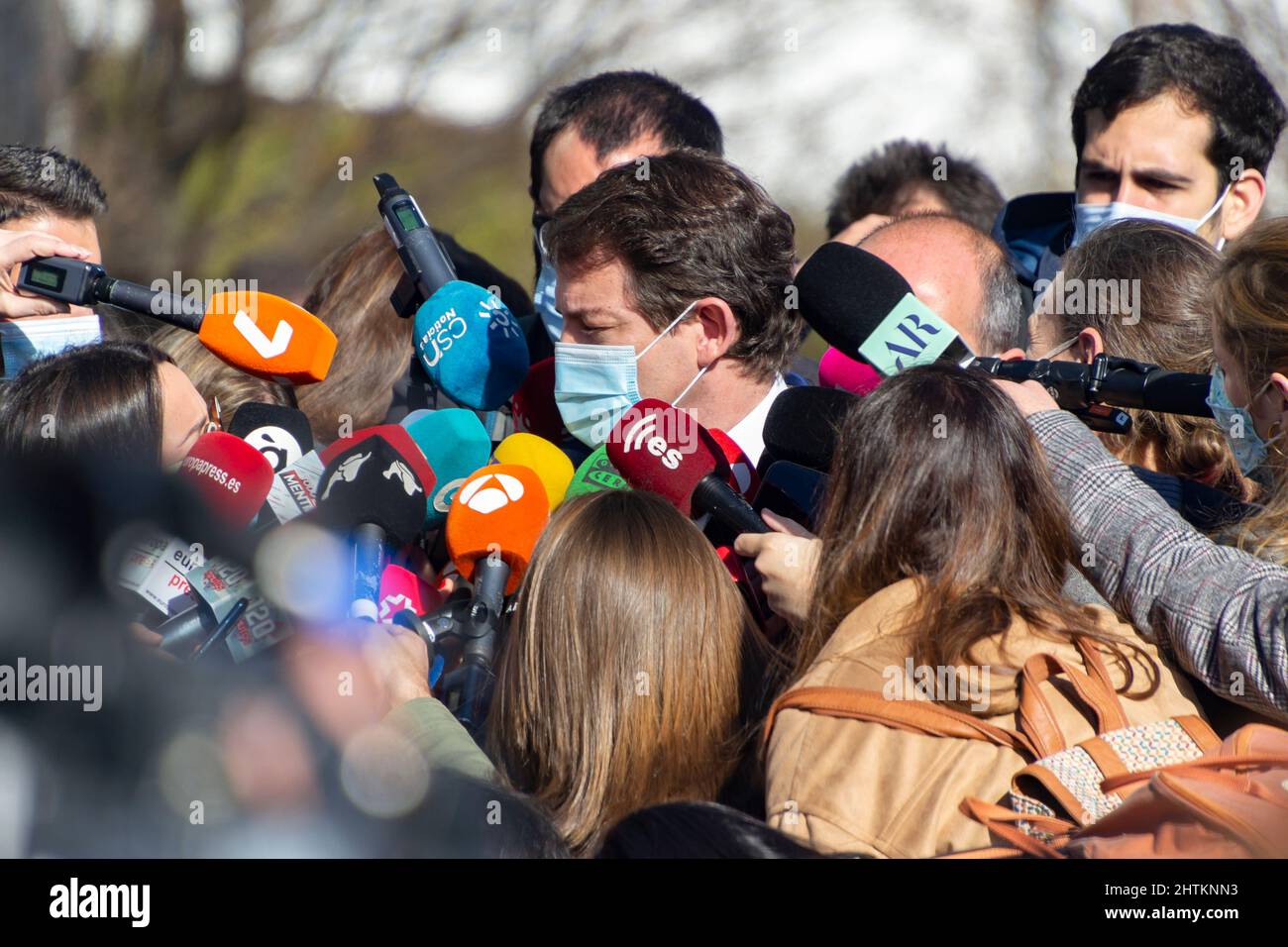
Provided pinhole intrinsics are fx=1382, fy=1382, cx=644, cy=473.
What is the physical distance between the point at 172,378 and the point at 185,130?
8237 millimetres

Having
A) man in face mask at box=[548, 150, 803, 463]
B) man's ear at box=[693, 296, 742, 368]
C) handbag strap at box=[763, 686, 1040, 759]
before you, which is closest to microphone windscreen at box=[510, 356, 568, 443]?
man in face mask at box=[548, 150, 803, 463]

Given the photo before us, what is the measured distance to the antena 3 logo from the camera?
103 inches

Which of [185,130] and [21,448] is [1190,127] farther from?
[185,130]

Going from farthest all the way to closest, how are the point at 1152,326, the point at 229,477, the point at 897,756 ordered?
the point at 1152,326, the point at 229,477, the point at 897,756

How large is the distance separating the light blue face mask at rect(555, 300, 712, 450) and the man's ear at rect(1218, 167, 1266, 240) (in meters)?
1.47

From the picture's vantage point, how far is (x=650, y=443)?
2617mm

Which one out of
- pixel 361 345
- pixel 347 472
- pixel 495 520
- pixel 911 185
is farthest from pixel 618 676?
pixel 911 185

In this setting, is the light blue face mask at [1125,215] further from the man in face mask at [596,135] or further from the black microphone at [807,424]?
the black microphone at [807,424]

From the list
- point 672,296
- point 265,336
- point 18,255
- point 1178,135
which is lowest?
point 265,336

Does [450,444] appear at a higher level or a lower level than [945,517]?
higher

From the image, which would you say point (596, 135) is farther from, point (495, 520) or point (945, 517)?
point (945, 517)

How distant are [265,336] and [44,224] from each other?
38.4 inches

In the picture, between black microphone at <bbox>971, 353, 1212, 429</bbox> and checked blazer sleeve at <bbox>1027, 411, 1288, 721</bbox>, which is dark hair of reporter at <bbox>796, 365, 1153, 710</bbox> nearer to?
checked blazer sleeve at <bbox>1027, 411, 1288, 721</bbox>

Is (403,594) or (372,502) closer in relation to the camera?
(372,502)
